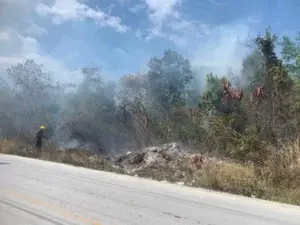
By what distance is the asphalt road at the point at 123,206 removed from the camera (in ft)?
24.2

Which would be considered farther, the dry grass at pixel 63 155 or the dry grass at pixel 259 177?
the dry grass at pixel 63 155

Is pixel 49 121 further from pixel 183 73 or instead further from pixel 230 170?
pixel 230 170

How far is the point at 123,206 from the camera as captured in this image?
8.57 metres

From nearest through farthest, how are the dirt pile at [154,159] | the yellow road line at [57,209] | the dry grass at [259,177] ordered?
the yellow road line at [57,209]
the dry grass at [259,177]
the dirt pile at [154,159]

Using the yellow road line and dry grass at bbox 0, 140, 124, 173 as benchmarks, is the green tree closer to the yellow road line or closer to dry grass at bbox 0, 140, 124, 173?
dry grass at bbox 0, 140, 124, 173

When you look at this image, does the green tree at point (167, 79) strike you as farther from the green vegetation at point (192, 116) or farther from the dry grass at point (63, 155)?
the dry grass at point (63, 155)

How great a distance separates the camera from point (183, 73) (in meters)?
39.2

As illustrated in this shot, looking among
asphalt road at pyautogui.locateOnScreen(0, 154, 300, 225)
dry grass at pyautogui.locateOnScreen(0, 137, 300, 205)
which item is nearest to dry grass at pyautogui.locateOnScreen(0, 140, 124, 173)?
dry grass at pyautogui.locateOnScreen(0, 137, 300, 205)

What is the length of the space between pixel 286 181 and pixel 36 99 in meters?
35.7

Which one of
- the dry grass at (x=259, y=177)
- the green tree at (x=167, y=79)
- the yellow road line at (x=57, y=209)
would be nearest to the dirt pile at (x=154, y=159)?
the dry grass at (x=259, y=177)

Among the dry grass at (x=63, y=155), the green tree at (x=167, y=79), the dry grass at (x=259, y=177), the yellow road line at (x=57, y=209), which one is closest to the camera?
the yellow road line at (x=57, y=209)

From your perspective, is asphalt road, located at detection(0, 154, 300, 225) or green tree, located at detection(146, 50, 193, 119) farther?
green tree, located at detection(146, 50, 193, 119)

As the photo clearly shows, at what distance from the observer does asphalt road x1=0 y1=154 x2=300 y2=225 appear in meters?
7.37

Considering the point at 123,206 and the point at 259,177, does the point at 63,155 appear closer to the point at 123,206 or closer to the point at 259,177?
the point at 259,177
